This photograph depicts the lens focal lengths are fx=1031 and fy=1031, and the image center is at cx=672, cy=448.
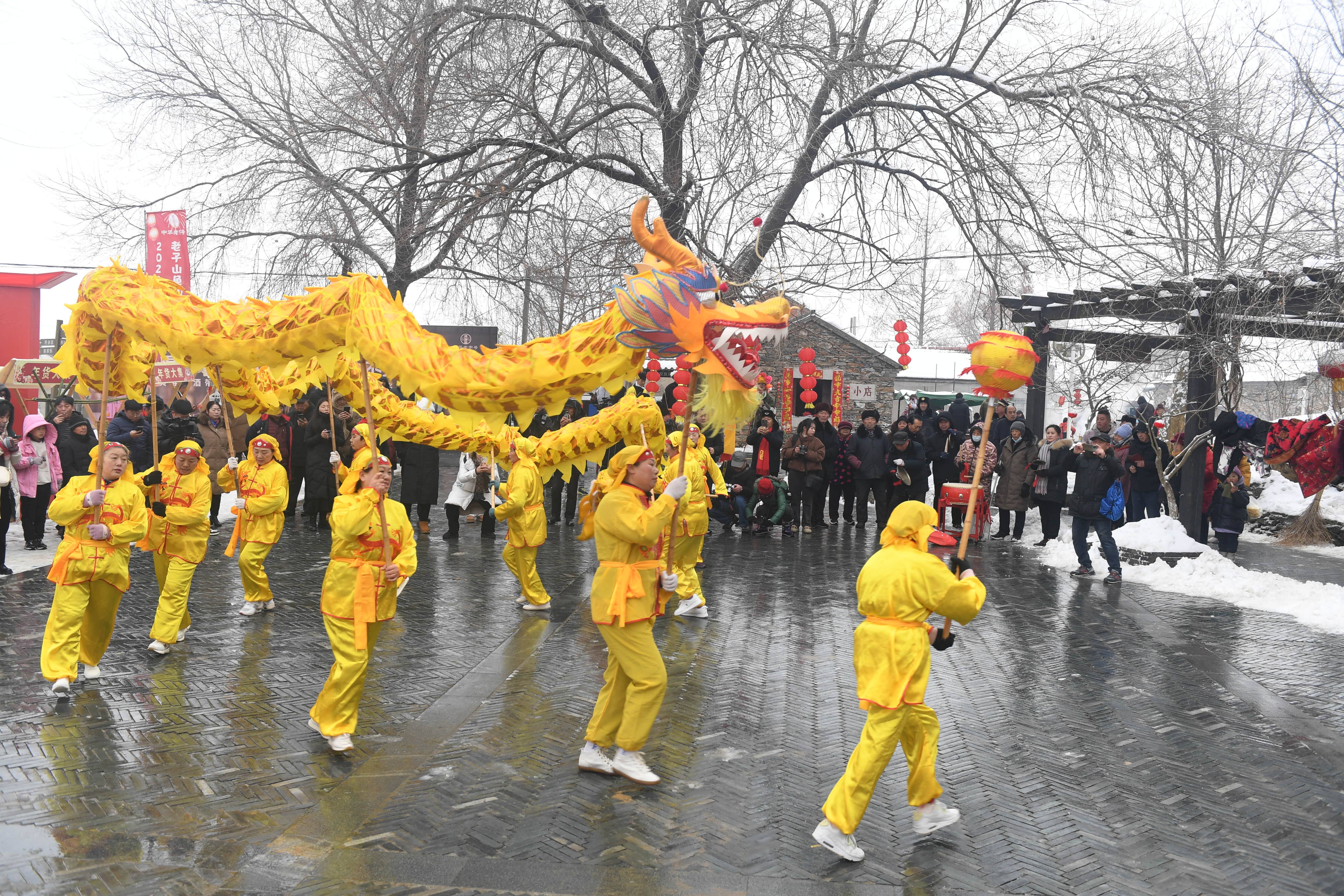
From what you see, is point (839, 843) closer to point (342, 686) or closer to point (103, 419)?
point (342, 686)

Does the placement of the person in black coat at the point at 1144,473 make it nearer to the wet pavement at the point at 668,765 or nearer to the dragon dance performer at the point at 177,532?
the wet pavement at the point at 668,765

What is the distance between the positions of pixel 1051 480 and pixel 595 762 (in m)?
10.7

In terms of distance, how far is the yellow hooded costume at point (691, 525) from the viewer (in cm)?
964

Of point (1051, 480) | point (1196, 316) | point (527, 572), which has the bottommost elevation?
point (527, 572)

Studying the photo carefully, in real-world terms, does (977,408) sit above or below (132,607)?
above

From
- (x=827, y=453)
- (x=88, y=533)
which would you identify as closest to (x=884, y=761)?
(x=88, y=533)

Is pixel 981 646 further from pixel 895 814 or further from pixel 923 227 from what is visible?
pixel 923 227

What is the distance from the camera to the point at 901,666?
15.2 feet

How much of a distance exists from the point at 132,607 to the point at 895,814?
736 centimetres

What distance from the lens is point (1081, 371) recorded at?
45.4 feet

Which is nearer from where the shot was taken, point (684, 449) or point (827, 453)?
point (684, 449)

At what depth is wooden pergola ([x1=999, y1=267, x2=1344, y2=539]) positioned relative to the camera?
36.9 ft

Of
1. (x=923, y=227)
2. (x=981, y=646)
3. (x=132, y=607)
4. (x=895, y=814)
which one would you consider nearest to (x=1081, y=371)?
(x=923, y=227)

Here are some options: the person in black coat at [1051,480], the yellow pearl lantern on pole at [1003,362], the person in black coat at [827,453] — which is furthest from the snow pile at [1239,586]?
the yellow pearl lantern on pole at [1003,362]
